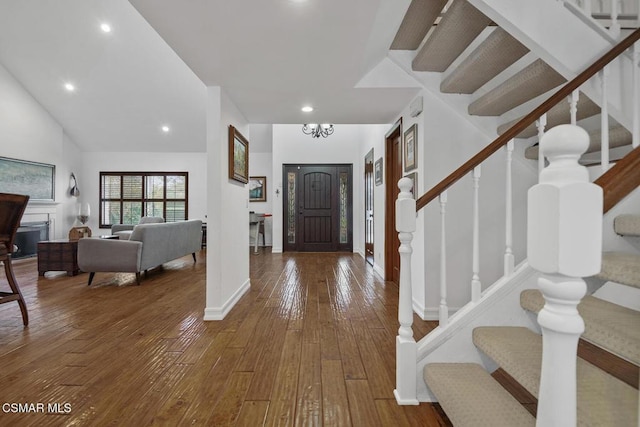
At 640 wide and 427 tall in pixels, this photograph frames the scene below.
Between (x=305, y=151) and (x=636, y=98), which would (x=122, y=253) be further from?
(x=636, y=98)

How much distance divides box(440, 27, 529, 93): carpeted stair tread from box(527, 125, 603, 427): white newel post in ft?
5.05

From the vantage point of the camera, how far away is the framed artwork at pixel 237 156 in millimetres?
2926

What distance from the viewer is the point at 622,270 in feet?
3.50

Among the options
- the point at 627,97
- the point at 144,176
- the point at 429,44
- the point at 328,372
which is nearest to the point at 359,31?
the point at 429,44

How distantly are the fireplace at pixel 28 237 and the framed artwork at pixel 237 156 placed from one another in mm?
5229

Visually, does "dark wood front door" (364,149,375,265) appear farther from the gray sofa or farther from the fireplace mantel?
the fireplace mantel

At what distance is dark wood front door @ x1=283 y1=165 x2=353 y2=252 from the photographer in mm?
6852

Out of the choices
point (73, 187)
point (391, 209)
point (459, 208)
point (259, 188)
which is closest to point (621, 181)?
point (459, 208)

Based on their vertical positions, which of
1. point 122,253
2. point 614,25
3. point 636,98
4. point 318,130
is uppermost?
point 318,130

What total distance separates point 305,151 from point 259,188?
1.74m

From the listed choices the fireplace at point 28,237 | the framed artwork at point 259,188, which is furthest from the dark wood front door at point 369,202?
the fireplace at point 28,237

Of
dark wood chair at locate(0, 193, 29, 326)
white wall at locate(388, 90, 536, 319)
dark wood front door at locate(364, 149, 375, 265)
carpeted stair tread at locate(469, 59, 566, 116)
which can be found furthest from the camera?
dark wood front door at locate(364, 149, 375, 265)

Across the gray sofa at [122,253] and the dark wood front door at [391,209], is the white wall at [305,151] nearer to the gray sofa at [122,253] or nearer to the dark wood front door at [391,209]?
the dark wood front door at [391,209]

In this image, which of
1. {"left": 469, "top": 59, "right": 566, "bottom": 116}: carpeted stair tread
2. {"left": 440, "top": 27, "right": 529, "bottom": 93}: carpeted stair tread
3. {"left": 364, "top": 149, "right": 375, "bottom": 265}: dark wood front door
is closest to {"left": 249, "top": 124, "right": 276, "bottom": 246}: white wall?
Result: {"left": 364, "top": 149, "right": 375, "bottom": 265}: dark wood front door
